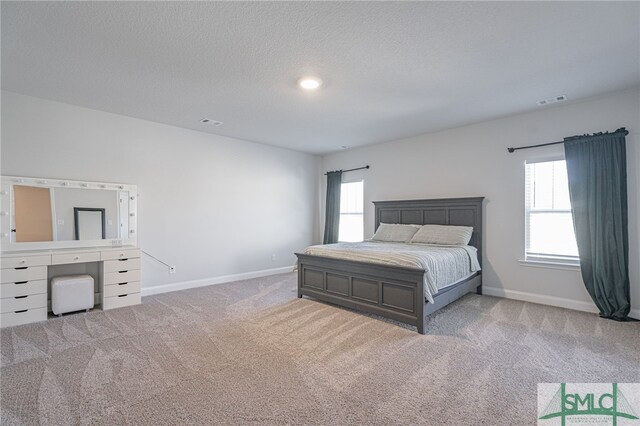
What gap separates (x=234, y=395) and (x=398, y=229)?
3701 mm

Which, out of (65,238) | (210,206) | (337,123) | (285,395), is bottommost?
(285,395)

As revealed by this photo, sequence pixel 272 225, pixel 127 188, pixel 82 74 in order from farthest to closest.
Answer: pixel 272 225 < pixel 127 188 < pixel 82 74

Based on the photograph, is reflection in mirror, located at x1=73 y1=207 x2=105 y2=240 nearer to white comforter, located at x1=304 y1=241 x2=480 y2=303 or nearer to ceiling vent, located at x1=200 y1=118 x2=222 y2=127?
ceiling vent, located at x1=200 y1=118 x2=222 y2=127

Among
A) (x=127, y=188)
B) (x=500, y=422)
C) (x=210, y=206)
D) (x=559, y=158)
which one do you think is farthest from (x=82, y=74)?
(x=559, y=158)

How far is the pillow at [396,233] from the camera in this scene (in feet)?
16.1

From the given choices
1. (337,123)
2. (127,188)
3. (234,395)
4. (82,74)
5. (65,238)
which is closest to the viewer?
(234,395)

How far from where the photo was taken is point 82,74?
3.08 meters

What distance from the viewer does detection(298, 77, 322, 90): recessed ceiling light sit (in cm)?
313

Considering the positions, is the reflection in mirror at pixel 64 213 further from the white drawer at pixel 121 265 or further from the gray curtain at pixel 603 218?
the gray curtain at pixel 603 218

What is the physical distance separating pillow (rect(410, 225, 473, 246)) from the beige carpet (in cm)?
105

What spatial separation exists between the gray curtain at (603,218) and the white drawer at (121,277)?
563 centimetres

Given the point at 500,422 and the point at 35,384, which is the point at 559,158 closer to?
the point at 500,422

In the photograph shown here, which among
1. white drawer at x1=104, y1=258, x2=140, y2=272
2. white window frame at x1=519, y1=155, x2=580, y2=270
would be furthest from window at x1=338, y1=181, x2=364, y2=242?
white drawer at x1=104, y1=258, x2=140, y2=272

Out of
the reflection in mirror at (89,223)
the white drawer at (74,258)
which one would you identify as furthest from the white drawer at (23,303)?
the reflection in mirror at (89,223)
